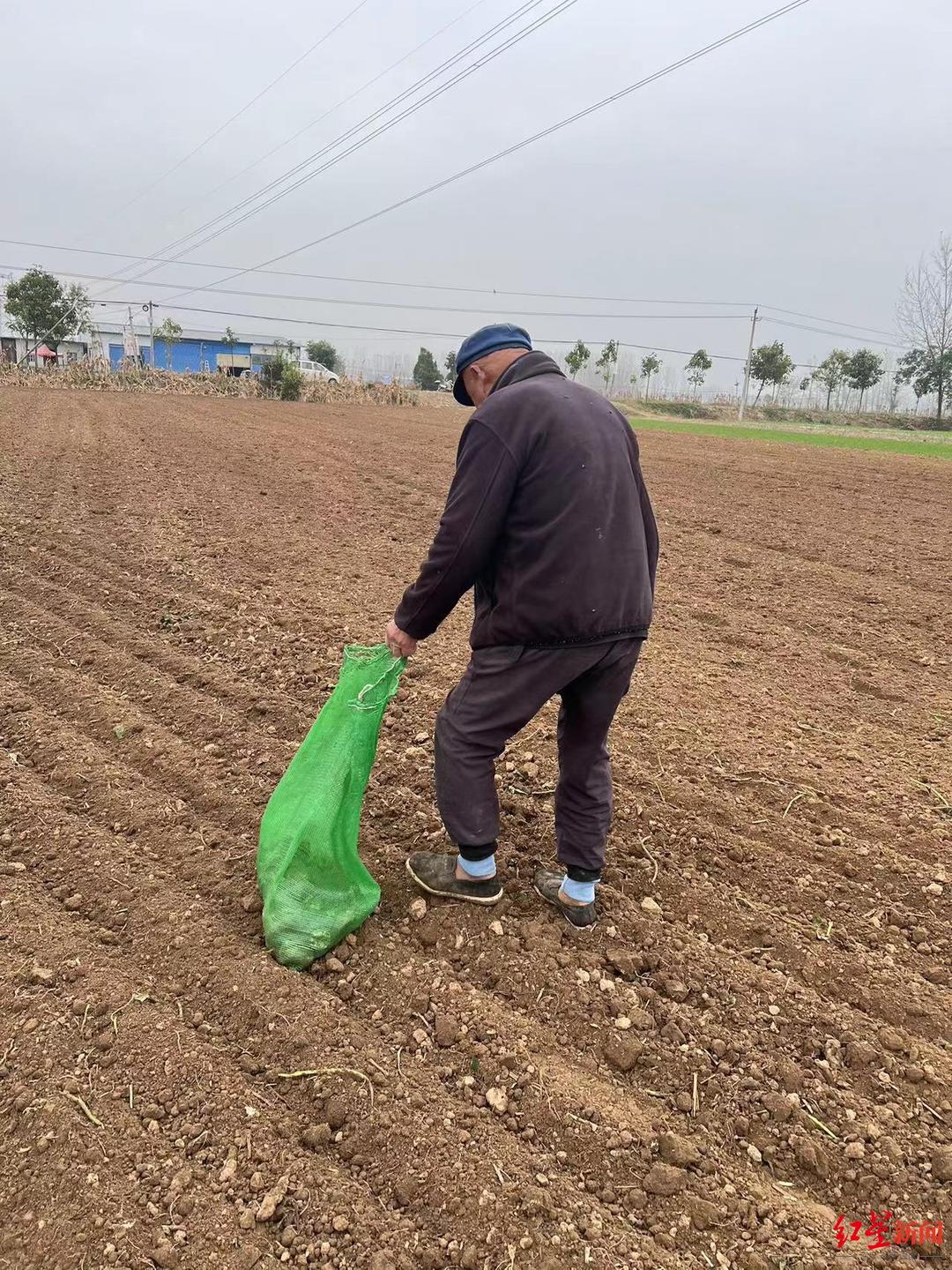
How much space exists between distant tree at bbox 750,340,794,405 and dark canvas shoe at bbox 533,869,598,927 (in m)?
56.3

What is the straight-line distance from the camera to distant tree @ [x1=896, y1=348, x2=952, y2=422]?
43719mm

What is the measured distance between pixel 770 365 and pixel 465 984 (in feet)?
188

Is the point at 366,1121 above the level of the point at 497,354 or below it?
below

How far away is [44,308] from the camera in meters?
41.1

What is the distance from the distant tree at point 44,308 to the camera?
40100 mm

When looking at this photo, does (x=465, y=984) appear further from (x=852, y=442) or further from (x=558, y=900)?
(x=852, y=442)

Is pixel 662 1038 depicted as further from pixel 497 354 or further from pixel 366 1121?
pixel 497 354

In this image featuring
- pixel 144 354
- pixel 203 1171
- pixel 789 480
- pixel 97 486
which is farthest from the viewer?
pixel 144 354

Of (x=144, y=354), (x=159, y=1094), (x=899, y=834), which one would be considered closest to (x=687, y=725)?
(x=899, y=834)

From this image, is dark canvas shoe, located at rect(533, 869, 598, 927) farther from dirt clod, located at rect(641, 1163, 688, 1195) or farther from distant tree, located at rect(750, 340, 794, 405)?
distant tree, located at rect(750, 340, 794, 405)

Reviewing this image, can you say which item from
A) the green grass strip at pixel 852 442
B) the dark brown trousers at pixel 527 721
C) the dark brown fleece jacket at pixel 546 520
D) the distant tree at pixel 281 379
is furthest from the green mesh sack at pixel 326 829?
the distant tree at pixel 281 379

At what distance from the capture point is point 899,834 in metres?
3.04

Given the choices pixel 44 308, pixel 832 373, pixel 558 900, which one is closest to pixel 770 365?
pixel 832 373

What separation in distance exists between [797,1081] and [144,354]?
232 feet
